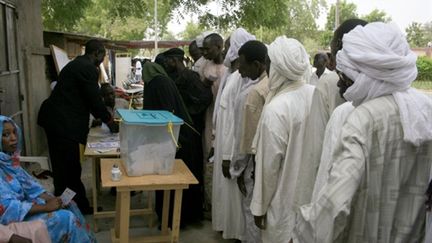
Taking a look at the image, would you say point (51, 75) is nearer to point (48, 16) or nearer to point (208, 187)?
point (48, 16)

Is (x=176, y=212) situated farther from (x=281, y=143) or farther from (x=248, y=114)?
(x=281, y=143)

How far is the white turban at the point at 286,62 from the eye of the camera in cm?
264

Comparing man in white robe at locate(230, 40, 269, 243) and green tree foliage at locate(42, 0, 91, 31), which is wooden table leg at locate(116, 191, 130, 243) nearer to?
man in white robe at locate(230, 40, 269, 243)

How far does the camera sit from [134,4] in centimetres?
991

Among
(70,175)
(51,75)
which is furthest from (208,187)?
(51,75)

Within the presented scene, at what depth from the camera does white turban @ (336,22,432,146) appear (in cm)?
161

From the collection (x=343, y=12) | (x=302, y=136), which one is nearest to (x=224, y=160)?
(x=302, y=136)

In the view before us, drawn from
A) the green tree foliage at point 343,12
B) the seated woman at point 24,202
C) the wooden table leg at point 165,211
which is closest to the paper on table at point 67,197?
the seated woman at point 24,202

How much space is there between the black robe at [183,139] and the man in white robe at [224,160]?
37cm

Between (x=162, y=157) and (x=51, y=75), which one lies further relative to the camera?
(x=51, y=75)

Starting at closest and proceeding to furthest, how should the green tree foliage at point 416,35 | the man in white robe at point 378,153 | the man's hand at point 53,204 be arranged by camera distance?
the man in white robe at point 378,153, the man's hand at point 53,204, the green tree foliage at point 416,35

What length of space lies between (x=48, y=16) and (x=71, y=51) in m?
1.07

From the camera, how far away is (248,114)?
320 centimetres

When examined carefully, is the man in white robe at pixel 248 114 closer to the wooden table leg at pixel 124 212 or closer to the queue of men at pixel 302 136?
the queue of men at pixel 302 136
